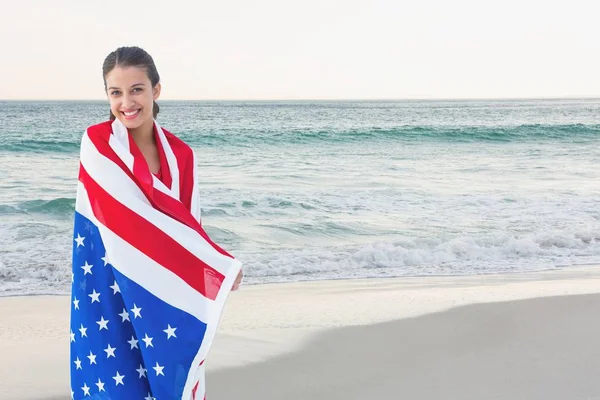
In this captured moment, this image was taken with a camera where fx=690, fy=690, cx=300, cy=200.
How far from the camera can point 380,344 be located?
4.03 m

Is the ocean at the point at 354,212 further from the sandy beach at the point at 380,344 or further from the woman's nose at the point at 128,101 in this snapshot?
the woman's nose at the point at 128,101

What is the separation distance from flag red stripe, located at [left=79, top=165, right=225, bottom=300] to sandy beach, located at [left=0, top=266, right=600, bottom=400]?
1.59 m

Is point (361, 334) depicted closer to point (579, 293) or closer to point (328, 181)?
point (579, 293)

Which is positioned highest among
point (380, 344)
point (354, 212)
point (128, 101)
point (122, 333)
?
point (128, 101)

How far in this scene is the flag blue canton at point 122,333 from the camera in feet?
6.15

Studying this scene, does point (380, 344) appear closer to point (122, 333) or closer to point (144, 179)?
point (122, 333)

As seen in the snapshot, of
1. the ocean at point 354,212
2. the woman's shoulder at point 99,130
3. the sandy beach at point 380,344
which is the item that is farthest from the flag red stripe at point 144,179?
the ocean at point 354,212

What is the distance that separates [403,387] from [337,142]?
66.5ft

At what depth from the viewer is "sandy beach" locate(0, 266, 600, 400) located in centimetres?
341

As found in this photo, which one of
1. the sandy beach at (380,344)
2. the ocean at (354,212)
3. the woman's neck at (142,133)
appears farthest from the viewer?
the ocean at (354,212)
